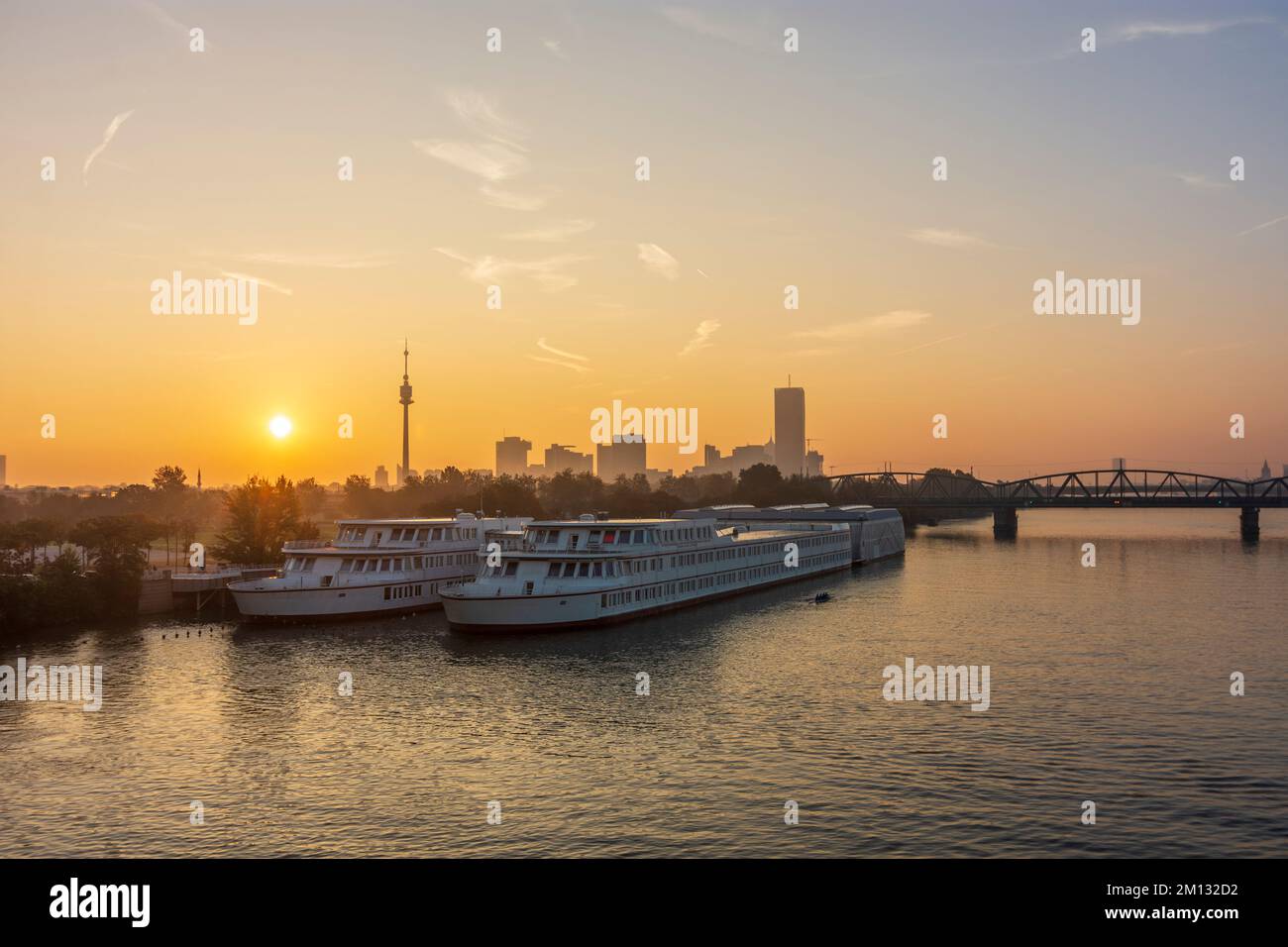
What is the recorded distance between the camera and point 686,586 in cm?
9631

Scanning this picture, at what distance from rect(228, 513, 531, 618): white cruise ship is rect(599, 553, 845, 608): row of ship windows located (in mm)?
20711

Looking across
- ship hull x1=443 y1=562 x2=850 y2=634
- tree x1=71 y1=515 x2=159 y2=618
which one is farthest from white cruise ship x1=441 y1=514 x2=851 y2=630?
tree x1=71 y1=515 x2=159 y2=618

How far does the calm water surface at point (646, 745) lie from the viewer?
3450cm

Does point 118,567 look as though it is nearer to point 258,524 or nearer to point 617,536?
point 258,524

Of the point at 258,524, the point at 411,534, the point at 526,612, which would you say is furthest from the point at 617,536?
the point at 258,524

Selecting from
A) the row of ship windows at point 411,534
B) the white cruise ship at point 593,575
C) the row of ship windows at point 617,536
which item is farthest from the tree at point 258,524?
the row of ship windows at point 617,536

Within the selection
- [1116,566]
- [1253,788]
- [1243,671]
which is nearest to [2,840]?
[1253,788]

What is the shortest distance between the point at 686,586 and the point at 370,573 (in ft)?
96.9

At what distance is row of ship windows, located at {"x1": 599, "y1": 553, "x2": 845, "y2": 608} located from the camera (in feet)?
269

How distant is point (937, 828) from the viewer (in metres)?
34.6

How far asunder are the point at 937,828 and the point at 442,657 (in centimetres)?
4096

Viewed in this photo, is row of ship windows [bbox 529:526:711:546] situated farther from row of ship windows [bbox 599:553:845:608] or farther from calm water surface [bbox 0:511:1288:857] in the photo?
calm water surface [bbox 0:511:1288:857]

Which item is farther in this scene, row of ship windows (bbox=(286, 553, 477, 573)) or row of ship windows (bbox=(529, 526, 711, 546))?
row of ship windows (bbox=(286, 553, 477, 573))

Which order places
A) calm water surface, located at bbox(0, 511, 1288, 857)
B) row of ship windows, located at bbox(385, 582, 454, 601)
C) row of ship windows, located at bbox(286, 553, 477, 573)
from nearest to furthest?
1. calm water surface, located at bbox(0, 511, 1288, 857)
2. row of ship windows, located at bbox(286, 553, 477, 573)
3. row of ship windows, located at bbox(385, 582, 454, 601)
